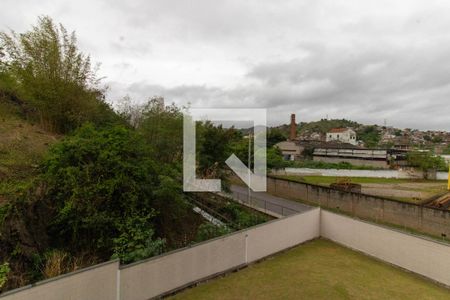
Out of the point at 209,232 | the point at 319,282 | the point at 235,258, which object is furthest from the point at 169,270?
the point at 319,282

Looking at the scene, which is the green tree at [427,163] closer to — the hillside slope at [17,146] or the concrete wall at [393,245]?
the concrete wall at [393,245]

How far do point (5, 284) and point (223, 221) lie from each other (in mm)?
6487

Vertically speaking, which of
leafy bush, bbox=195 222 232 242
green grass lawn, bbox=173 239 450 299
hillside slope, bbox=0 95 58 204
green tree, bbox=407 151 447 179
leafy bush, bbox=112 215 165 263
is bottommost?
green grass lawn, bbox=173 239 450 299

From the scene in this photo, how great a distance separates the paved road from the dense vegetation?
244 centimetres

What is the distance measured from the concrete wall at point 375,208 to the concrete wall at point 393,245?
13.7 feet

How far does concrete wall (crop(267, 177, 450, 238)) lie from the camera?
10688 millimetres

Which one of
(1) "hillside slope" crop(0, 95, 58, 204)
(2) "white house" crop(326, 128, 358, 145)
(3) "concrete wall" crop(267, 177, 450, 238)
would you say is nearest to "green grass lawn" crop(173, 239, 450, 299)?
(3) "concrete wall" crop(267, 177, 450, 238)

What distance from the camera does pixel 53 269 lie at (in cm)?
524

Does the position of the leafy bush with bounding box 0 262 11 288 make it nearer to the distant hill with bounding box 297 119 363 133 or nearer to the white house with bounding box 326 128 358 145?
the white house with bounding box 326 128 358 145

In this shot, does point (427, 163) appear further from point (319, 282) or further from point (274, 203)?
point (319, 282)

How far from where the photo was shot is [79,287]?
470 centimetres

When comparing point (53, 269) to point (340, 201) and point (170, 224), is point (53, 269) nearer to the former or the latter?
point (170, 224)

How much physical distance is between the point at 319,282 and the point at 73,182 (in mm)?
6203

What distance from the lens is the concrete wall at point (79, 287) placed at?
13.8ft
